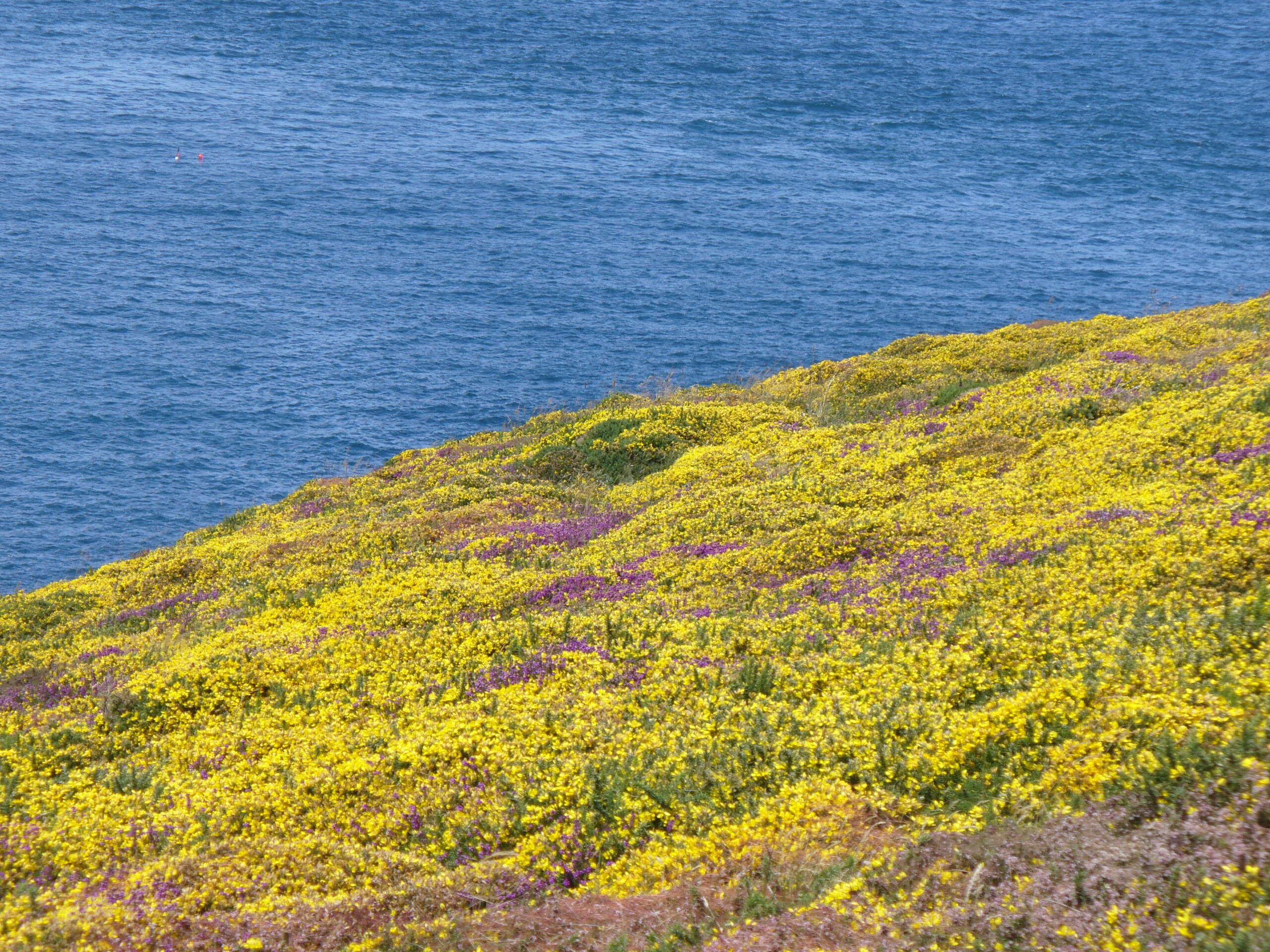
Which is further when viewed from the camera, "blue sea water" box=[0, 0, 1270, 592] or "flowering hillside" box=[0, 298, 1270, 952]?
"blue sea water" box=[0, 0, 1270, 592]

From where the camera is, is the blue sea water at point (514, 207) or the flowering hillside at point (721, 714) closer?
the flowering hillside at point (721, 714)

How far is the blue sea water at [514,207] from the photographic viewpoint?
60156mm

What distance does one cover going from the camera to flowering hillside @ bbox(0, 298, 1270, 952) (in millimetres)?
9141

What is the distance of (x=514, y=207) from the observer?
9194 cm

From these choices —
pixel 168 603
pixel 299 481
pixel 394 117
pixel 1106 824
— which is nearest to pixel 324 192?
pixel 394 117

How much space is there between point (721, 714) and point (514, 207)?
8400cm

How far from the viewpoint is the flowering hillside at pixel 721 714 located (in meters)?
9.14

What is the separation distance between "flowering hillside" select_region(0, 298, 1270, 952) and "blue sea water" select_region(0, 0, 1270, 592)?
31688 mm

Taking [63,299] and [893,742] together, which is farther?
[63,299]

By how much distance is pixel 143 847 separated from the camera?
1192cm

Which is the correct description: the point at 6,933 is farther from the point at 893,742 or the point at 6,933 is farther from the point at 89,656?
the point at 89,656

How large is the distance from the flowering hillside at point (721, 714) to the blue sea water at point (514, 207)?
31.7 m

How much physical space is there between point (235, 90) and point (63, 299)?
54.7 metres

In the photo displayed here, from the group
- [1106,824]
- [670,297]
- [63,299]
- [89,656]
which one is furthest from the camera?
[670,297]
